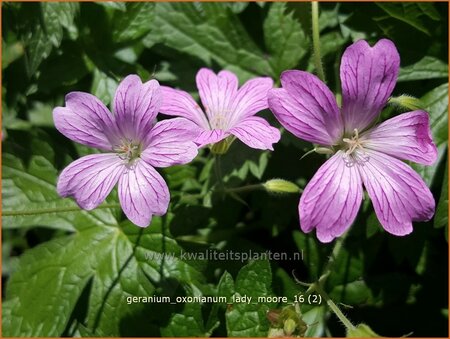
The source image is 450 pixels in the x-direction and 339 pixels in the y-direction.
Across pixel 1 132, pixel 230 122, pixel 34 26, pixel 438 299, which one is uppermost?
pixel 34 26

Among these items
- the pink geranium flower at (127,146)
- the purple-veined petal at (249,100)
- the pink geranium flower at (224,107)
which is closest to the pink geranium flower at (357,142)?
the pink geranium flower at (224,107)

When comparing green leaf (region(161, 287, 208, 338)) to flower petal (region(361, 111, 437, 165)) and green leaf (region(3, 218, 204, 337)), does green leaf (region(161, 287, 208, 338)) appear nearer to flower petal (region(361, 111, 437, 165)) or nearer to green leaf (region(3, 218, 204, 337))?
green leaf (region(3, 218, 204, 337))

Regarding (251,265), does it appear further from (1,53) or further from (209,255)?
(1,53)

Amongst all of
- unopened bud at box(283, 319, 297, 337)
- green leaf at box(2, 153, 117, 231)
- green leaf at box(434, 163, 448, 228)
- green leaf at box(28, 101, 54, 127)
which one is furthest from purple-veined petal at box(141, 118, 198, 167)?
green leaf at box(28, 101, 54, 127)

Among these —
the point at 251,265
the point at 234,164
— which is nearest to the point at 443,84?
the point at 234,164

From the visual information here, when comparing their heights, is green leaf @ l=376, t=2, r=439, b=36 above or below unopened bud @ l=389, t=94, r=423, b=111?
above

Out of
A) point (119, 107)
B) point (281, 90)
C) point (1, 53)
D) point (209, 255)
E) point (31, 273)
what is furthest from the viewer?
point (1, 53)

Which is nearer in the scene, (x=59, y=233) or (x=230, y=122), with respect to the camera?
(x=230, y=122)
